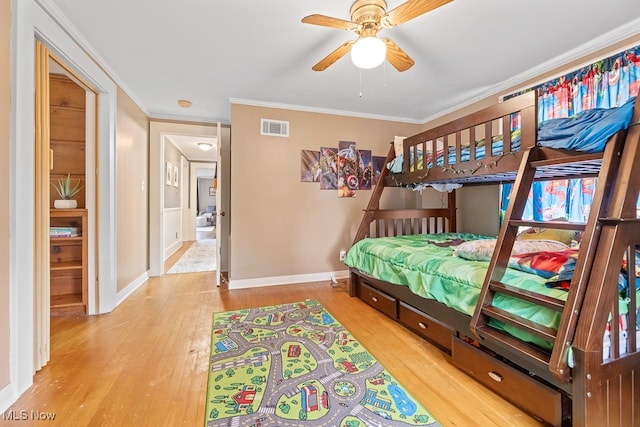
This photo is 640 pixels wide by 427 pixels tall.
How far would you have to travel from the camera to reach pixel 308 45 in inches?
91.4

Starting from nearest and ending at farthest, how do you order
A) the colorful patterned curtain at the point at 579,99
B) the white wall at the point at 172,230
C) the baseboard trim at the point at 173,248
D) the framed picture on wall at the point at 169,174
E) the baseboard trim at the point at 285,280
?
the colorful patterned curtain at the point at 579,99
the baseboard trim at the point at 285,280
the framed picture on wall at the point at 169,174
the white wall at the point at 172,230
the baseboard trim at the point at 173,248

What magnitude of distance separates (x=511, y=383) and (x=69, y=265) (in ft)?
11.9

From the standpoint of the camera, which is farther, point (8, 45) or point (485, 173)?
point (485, 173)

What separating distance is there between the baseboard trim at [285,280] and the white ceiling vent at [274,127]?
190 cm

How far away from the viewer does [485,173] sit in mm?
2127

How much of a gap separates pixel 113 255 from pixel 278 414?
2389 mm

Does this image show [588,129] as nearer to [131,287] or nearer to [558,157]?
[558,157]

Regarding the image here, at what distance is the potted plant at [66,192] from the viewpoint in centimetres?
256

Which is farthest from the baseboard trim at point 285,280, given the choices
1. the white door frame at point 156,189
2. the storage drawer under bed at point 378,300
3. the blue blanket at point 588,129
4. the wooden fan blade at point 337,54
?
the blue blanket at point 588,129

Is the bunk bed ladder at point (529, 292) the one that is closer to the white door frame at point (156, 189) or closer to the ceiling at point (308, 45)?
the ceiling at point (308, 45)

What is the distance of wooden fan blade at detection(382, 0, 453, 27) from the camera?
4.77ft

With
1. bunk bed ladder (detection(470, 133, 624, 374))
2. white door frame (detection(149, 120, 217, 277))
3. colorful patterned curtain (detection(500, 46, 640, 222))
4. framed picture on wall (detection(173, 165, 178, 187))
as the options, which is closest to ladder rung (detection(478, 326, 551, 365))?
bunk bed ladder (detection(470, 133, 624, 374))

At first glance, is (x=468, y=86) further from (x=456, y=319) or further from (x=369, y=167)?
(x=456, y=319)

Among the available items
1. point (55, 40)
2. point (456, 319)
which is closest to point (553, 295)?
point (456, 319)
